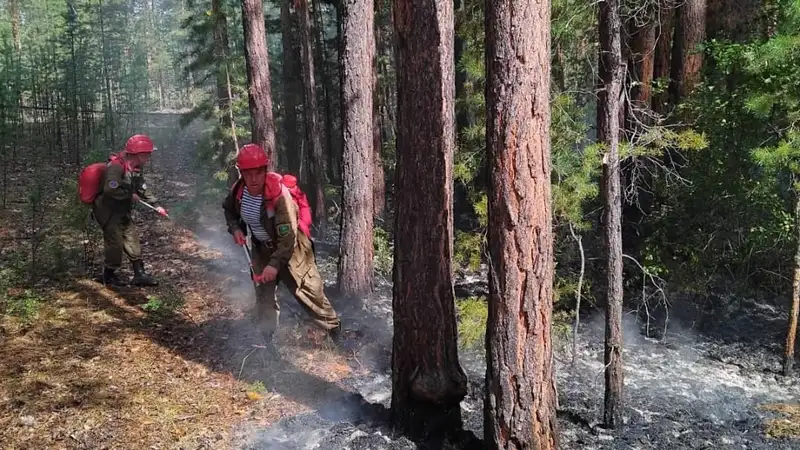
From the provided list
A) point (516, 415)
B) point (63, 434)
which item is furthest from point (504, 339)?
point (63, 434)

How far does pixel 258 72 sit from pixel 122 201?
11.6 ft

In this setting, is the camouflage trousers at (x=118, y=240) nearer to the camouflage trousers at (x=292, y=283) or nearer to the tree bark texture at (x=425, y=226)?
the camouflage trousers at (x=292, y=283)

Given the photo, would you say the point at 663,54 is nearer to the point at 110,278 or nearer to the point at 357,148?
the point at 357,148

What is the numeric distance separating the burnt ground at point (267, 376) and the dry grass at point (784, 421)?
2 cm

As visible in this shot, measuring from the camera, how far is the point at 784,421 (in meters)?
5.87

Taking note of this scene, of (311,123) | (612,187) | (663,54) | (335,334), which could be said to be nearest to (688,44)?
(663,54)

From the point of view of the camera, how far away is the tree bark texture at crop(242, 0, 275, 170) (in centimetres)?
993

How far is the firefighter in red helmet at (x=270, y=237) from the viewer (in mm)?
5512

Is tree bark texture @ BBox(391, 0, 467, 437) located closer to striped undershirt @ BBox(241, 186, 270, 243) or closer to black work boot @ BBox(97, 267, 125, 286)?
striped undershirt @ BBox(241, 186, 270, 243)

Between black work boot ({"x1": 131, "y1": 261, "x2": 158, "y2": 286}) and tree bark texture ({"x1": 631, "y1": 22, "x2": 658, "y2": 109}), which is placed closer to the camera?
black work boot ({"x1": 131, "y1": 261, "x2": 158, "y2": 286})

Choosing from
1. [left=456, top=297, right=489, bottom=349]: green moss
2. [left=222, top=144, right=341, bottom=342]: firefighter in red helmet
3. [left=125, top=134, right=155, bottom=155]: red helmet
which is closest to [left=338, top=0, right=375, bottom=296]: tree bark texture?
[left=222, top=144, right=341, bottom=342]: firefighter in red helmet

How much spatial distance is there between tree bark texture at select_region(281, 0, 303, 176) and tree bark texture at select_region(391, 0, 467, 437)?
13.4 metres

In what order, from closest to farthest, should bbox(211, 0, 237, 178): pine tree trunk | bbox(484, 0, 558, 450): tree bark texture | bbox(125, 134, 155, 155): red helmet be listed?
bbox(484, 0, 558, 450): tree bark texture
bbox(125, 134, 155, 155): red helmet
bbox(211, 0, 237, 178): pine tree trunk

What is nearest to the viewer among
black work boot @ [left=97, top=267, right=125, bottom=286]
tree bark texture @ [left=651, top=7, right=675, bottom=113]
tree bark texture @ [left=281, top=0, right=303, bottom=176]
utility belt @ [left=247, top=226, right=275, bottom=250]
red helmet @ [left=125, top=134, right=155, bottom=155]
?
utility belt @ [left=247, top=226, right=275, bottom=250]
